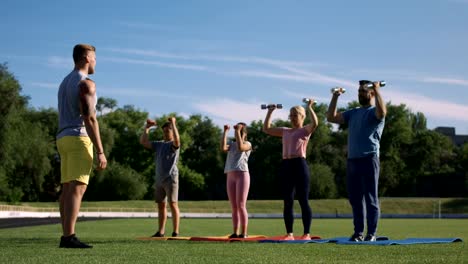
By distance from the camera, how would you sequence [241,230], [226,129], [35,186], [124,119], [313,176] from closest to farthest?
1. [241,230]
2. [226,129]
3. [35,186]
4. [313,176]
5. [124,119]

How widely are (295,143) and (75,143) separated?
13.8ft

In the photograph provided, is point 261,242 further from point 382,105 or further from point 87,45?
point 87,45

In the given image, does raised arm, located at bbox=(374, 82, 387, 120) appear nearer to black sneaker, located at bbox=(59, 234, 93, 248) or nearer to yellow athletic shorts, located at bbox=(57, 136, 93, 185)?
yellow athletic shorts, located at bbox=(57, 136, 93, 185)

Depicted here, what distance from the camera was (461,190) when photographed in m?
81.9

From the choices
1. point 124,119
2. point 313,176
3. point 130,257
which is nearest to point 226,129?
point 130,257

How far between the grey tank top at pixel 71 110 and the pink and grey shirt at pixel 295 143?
3.97 meters

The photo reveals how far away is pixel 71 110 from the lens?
7.23 metres

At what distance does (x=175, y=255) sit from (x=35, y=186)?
54975mm

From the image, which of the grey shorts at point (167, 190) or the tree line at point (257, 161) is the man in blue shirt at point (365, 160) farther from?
the tree line at point (257, 161)

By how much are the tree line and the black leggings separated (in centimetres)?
5402

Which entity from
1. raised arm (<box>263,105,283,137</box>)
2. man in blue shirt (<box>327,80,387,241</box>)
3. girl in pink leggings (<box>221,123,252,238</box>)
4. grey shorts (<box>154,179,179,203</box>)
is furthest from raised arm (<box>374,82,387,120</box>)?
grey shorts (<box>154,179,179,203</box>)

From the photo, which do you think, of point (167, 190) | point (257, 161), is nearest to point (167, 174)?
point (167, 190)

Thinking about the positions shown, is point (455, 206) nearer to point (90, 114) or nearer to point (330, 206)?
point (330, 206)

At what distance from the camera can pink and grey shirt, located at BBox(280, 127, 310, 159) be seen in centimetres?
1038
